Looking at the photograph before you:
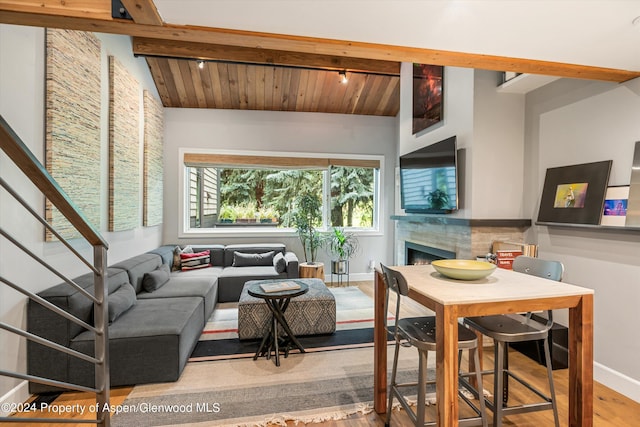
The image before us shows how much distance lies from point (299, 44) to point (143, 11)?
849mm

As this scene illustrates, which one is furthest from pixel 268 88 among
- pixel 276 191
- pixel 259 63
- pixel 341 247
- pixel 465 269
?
pixel 465 269

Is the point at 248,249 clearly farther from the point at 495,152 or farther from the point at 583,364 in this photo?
the point at 583,364

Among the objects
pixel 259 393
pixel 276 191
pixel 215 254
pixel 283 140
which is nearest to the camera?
pixel 259 393

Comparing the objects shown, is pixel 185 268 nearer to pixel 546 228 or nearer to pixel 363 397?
pixel 363 397

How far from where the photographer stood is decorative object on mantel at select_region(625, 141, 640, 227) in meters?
2.14

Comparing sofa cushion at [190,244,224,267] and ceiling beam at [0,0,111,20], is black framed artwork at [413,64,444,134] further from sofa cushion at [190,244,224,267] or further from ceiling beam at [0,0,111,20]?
sofa cushion at [190,244,224,267]

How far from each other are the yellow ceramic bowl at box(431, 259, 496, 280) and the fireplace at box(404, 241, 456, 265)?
1652 millimetres

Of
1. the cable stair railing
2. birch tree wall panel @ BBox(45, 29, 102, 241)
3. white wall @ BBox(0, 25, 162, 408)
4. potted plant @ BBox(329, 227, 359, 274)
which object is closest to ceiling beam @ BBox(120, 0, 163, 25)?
the cable stair railing

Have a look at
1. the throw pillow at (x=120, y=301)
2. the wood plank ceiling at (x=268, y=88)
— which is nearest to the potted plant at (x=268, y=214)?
the wood plank ceiling at (x=268, y=88)

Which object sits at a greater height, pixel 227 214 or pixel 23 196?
pixel 23 196

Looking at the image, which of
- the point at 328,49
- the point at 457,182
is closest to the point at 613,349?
the point at 457,182

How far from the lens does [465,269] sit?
1.68 meters

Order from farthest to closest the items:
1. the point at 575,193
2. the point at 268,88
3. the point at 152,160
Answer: the point at 268,88, the point at 152,160, the point at 575,193

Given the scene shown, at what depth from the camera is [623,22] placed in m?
1.68
